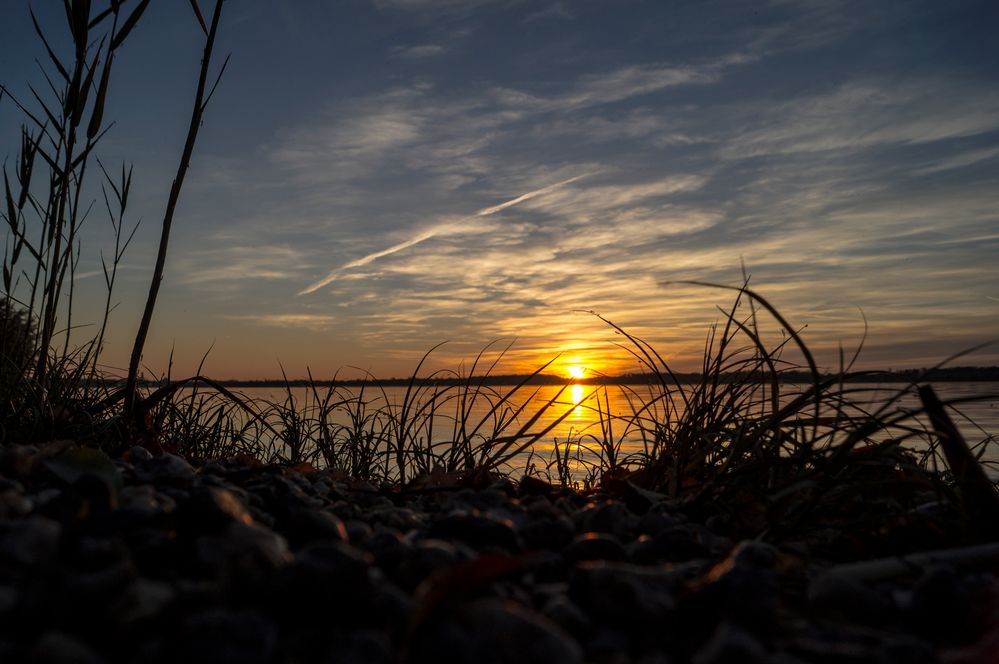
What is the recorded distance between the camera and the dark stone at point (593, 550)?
1348mm

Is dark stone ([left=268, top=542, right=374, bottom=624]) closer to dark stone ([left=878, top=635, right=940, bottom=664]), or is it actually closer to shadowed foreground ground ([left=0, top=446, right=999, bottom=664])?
shadowed foreground ground ([left=0, top=446, right=999, bottom=664])

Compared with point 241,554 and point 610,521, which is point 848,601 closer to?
point 610,521

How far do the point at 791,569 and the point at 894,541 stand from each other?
1.42 ft

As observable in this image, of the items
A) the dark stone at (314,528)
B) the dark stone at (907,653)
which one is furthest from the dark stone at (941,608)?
the dark stone at (314,528)

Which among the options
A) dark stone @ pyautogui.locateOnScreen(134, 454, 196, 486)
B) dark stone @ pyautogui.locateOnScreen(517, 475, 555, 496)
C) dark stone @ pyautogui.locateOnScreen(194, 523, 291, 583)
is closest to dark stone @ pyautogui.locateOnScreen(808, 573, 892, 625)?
dark stone @ pyautogui.locateOnScreen(194, 523, 291, 583)

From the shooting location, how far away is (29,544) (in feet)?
3.48

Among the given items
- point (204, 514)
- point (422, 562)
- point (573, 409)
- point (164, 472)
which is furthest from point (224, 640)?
point (573, 409)

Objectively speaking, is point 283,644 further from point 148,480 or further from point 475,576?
point 148,480

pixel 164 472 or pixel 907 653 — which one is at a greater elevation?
pixel 164 472

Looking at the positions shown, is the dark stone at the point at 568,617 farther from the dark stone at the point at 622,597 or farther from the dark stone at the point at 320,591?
the dark stone at the point at 320,591

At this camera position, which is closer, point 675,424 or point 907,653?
point 907,653

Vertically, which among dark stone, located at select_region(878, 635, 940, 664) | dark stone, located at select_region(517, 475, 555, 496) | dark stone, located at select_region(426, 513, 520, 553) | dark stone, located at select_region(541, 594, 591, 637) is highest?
dark stone, located at select_region(426, 513, 520, 553)

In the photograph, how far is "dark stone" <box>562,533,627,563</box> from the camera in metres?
1.35

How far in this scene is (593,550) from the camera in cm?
135
